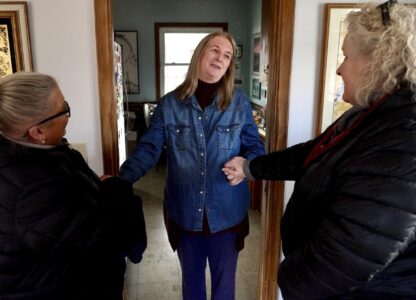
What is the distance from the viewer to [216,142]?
166cm

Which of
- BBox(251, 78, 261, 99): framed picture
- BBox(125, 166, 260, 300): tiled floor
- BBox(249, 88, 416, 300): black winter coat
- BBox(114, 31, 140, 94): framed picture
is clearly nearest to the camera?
BBox(249, 88, 416, 300): black winter coat

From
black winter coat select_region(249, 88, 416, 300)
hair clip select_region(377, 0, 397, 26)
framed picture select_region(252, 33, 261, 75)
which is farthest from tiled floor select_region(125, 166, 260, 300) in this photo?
framed picture select_region(252, 33, 261, 75)

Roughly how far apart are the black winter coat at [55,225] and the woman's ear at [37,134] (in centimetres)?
4

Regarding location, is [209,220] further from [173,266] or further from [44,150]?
[173,266]

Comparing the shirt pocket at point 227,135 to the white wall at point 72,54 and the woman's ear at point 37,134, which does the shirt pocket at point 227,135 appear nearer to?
the white wall at point 72,54

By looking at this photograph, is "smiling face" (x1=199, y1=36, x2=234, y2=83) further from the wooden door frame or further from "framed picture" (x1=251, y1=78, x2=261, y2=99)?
"framed picture" (x1=251, y1=78, x2=261, y2=99)

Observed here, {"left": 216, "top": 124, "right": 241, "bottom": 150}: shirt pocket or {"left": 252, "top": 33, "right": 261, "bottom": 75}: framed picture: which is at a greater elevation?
{"left": 252, "top": 33, "right": 261, "bottom": 75}: framed picture

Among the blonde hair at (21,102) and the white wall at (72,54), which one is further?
the white wall at (72,54)

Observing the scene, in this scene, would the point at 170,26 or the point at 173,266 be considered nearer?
the point at 173,266

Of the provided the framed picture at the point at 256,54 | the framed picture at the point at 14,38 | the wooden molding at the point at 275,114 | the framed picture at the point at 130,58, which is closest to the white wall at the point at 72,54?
the framed picture at the point at 14,38

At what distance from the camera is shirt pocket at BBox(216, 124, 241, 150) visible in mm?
1664

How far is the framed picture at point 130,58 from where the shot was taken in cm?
593

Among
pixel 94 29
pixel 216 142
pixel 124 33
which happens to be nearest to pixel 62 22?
pixel 94 29

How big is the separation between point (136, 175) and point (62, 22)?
2.51 ft
